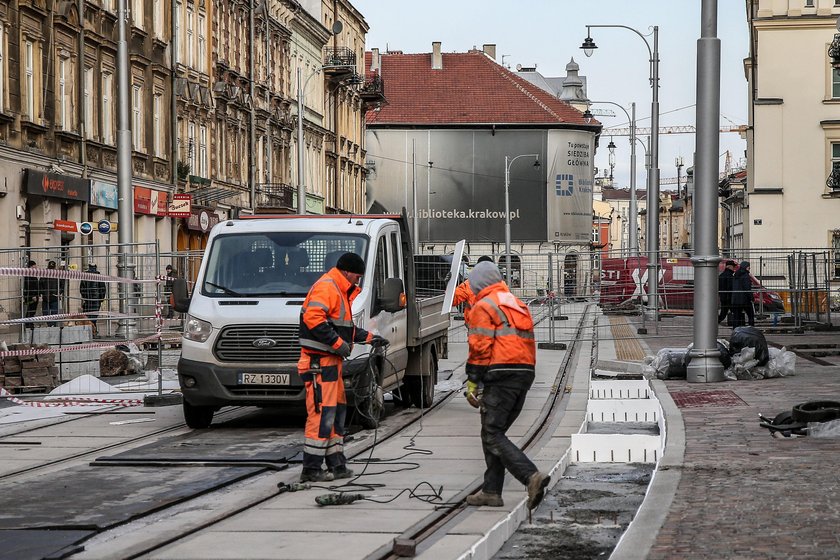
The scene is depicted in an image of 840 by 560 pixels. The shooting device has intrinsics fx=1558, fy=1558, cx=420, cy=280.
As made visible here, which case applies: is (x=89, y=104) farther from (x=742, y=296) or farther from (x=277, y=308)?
(x=277, y=308)

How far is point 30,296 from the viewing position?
2038cm

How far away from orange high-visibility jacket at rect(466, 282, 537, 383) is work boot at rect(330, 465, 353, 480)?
181 cm

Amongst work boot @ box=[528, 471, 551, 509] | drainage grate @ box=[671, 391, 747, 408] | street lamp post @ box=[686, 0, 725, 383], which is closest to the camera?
work boot @ box=[528, 471, 551, 509]

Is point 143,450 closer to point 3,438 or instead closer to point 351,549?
point 3,438

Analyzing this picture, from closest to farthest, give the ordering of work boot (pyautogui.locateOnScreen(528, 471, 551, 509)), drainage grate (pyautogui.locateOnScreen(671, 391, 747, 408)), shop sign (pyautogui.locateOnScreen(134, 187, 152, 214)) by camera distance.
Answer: work boot (pyautogui.locateOnScreen(528, 471, 551, 509)) < drainage grate (pyautogui.locateOnScreen(671, 391, 747, 408)) < shop sign (pyautogui.locateOnScreen(134, 187, 152, 214))

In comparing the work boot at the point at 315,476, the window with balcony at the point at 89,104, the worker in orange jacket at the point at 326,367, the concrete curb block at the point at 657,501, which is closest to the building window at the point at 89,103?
the window with balcony at the point at 89,104

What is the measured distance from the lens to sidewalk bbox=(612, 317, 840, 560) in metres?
8.09

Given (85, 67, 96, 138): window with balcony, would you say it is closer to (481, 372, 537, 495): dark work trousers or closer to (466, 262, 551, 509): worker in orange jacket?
(466, 262, 551, 509): worker in orange jacket

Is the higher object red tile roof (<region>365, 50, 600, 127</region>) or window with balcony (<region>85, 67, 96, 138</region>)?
red tile roof (<region>365, 50, 600, 127</region>)

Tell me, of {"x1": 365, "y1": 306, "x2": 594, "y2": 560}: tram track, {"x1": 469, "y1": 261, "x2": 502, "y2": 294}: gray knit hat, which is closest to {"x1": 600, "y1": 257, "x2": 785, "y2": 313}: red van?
{"x1": 365, "y1": 306, "x2": 594, "y2": 560}: tram track

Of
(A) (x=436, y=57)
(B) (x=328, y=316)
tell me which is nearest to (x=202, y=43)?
(B) (x=328, y=316)

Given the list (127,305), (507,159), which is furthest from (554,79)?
(127,305)

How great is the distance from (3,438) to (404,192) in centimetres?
7965

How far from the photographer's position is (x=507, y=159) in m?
95.4
